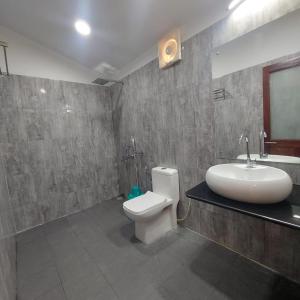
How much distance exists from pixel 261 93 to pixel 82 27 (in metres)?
A: 2.05

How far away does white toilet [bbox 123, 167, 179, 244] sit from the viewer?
187 cm

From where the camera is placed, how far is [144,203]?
6.46 ft

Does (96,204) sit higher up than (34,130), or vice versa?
(34,130)

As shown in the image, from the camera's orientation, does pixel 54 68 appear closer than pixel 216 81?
No

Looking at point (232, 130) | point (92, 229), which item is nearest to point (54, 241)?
point (92, 229)

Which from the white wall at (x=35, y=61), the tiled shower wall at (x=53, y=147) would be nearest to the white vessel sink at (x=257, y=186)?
the tiled shower wall at (x=53, y=147)

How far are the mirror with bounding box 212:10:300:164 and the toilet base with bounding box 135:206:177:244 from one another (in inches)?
38.1

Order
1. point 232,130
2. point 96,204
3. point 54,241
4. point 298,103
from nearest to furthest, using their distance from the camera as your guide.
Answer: point 298,103 → point 232,130 → point 54,241 → point 96,204

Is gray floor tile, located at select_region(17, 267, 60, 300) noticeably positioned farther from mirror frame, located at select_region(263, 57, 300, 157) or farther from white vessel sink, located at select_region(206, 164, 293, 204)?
mirror frame, located at select_region(263, 57, 300, 157)

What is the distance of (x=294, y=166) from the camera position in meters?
1.32

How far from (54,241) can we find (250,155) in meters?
2.35

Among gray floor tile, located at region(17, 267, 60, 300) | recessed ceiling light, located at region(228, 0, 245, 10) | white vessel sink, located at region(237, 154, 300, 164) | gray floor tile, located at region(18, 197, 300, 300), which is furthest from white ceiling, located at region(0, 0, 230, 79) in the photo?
gray floor tile, located at region(17, 267, 60, 300)

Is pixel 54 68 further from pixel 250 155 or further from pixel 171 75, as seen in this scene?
pixel 250 155

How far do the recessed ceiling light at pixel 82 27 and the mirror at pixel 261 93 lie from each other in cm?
149
